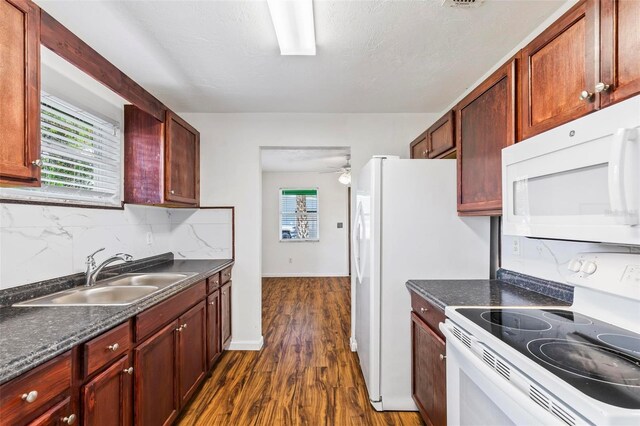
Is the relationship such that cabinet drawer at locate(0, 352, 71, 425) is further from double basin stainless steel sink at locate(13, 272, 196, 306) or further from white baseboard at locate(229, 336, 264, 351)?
white baseboard at locate(229, 336, 264, 351)

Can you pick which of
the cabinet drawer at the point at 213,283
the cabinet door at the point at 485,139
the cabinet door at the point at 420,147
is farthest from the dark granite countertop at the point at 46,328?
the cabinet door at the point at 420,147

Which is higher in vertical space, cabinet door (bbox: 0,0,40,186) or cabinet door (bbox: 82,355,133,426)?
cabinet door (bbox: 0,0,40,186)

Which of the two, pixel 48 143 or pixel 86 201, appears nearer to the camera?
pixel 48 143

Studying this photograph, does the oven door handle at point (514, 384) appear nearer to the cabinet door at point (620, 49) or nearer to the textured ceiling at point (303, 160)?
the cabinet door at point (620, 49)

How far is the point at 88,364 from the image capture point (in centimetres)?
110

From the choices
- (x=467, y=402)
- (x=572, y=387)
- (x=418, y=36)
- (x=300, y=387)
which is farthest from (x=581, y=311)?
(x=300, y=387)

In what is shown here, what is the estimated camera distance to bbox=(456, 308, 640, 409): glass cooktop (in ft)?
2.47

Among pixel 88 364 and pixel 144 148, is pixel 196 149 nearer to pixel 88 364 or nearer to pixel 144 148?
pixel 144 148

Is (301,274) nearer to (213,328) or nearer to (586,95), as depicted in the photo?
(213,328)

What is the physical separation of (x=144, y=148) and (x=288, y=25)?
1479mm

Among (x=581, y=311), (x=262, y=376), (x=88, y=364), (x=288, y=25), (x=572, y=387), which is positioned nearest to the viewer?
(x=572, y=387)

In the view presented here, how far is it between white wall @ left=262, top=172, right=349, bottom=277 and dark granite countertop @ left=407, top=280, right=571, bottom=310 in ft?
15.1

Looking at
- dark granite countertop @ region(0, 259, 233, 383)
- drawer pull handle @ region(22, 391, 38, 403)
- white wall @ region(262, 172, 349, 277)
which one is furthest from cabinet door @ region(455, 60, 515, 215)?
white wall @ region(262, 172, 349, 277)

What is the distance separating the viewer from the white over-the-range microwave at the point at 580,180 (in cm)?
82
